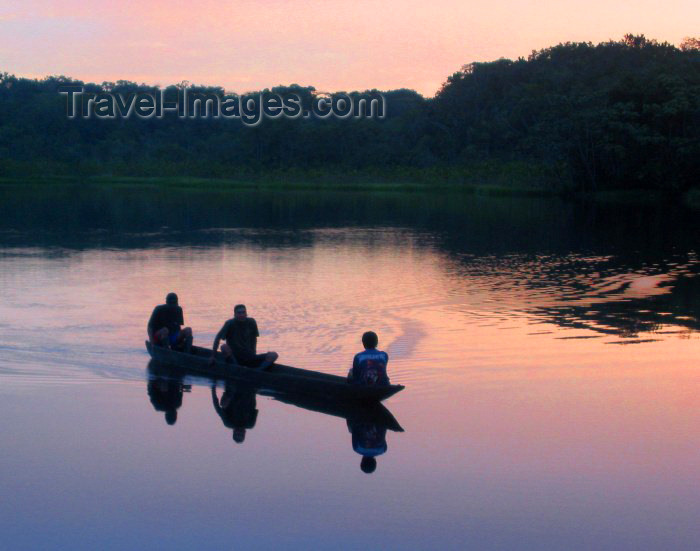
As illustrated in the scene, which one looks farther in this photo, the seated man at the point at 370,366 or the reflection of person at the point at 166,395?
the reflection of person at the point at 166,395

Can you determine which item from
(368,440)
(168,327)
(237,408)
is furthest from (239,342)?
(368,440)

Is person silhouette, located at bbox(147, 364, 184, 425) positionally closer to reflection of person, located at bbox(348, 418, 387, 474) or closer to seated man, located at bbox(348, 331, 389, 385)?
reflection of person, located at bbox(348, 418, 387, 474)

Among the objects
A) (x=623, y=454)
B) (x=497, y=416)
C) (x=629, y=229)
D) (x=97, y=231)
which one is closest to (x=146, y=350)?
(x=497, y=416)

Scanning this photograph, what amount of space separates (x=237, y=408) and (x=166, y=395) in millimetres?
1238

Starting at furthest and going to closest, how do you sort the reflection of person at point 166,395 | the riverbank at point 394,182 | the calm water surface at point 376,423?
the riverbank at point 394,182, the reflection of person at point 166,395, the calm water surface at point 376,423

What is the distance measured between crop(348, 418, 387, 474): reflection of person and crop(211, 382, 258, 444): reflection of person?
1292 millimetres

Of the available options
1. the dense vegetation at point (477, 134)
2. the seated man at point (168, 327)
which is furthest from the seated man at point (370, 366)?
the dense vegetation at point (477, 134)

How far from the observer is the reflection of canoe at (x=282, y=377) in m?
11.5

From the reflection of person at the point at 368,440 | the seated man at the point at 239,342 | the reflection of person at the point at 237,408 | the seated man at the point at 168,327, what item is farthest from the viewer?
the seated man at the point at 168,327

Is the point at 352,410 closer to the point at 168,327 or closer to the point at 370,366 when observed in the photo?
the point at 370,366

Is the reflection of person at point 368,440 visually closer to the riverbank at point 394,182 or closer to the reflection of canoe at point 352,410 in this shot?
the reflection of canoe at point 352,410

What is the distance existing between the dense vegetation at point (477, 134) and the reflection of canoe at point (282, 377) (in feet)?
187

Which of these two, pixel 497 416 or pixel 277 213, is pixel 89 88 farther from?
pixel 497 416

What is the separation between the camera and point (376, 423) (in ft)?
37.2
